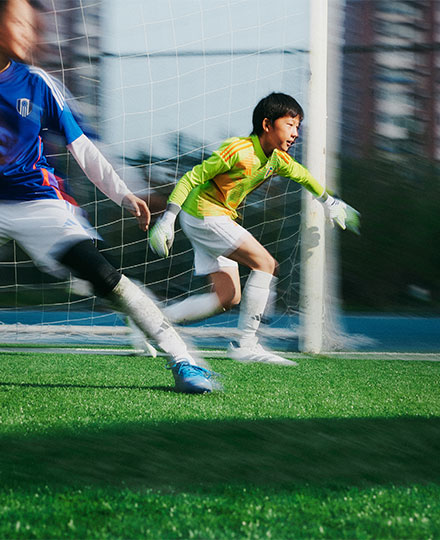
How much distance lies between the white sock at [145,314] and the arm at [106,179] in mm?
242

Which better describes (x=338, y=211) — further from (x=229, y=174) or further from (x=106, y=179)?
(x=106, y=179)

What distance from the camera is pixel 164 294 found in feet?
17.1

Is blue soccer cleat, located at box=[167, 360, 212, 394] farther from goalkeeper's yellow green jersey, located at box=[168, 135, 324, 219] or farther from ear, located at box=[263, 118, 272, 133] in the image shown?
ear, located at box=[263, 118, 272, 133]

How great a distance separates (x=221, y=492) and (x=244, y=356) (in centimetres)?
213

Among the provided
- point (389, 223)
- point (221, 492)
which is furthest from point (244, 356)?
point (389, 223)

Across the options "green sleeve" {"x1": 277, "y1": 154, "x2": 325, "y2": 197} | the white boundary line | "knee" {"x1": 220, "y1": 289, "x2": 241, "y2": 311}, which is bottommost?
the white boundary line

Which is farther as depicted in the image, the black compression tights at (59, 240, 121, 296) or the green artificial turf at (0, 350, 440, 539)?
the black compression tights at (59, 240, 121, 296)

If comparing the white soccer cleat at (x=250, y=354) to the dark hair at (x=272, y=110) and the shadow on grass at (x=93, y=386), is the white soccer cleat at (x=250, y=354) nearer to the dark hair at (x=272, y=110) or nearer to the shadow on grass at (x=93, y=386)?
the shadow on grass at (x=93, y=386)

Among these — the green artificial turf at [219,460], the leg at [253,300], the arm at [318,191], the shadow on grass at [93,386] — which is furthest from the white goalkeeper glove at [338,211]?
the shadow on grass at [93,386]

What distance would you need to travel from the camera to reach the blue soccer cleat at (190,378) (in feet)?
7.87

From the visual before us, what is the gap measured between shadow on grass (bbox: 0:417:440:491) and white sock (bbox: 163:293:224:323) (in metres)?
1.59

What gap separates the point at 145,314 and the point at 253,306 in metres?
1.25

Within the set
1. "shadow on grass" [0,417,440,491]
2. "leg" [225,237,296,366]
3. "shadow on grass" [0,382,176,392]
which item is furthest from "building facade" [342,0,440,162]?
"shadow on grass" [0,417,440,491]

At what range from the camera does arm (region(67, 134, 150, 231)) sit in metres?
2.13
